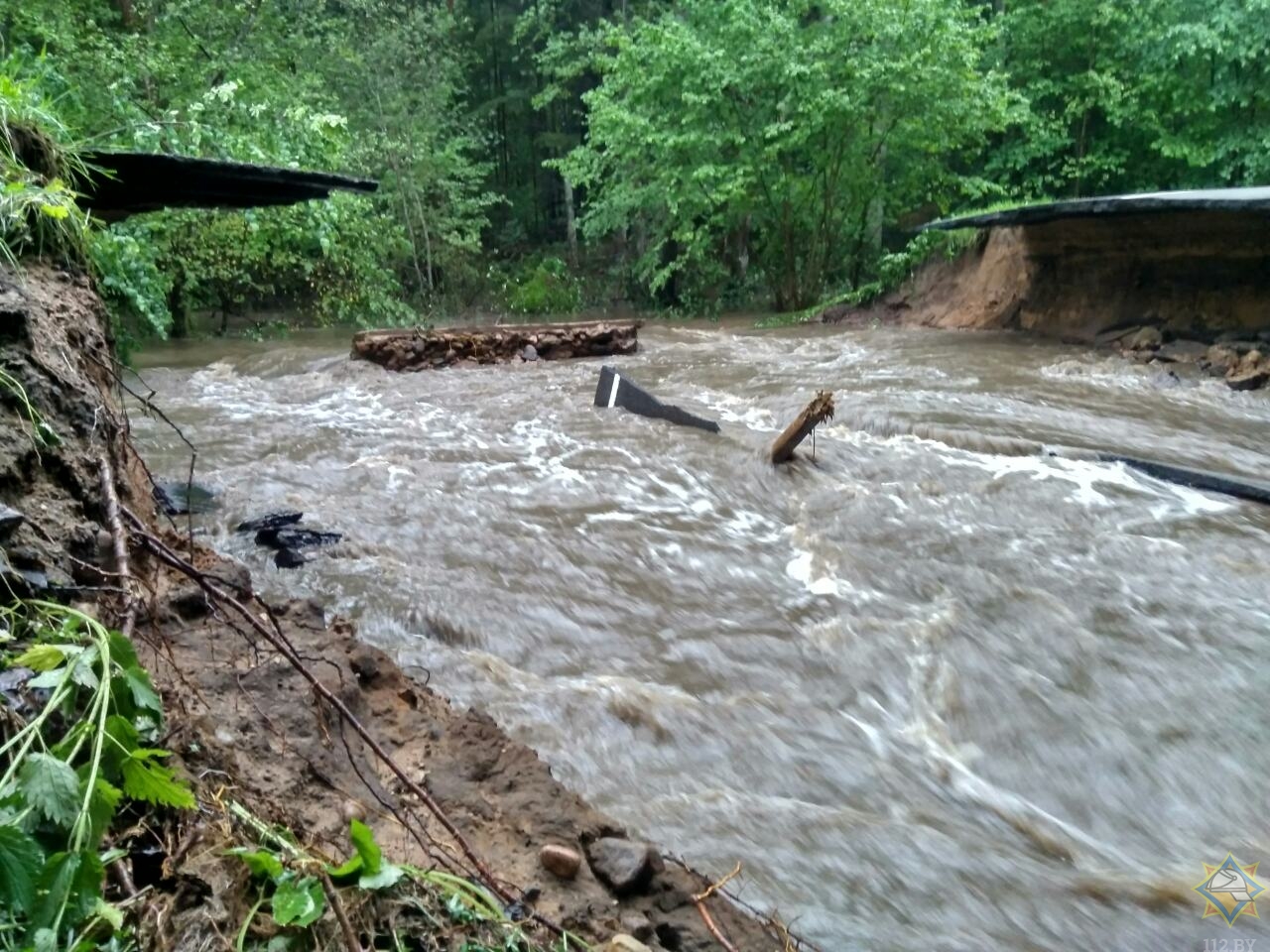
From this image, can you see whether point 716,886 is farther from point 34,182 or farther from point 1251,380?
point 1251,380

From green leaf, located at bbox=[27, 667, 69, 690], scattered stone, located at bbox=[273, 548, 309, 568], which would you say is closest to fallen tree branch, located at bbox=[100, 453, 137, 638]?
green leaf, located at bbox=[27, 667, 69, 690]

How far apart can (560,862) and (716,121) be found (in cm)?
1796

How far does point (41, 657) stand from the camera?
1746 millimetres

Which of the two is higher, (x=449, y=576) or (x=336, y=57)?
(x=336, y=57)

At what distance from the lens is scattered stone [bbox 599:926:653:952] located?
2.11 meters

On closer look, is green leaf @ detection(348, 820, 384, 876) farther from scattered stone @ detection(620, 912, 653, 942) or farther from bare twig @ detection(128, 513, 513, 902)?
scattered stone @ detection(620, 912, 653, 942)

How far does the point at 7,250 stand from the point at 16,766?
268 centimetres

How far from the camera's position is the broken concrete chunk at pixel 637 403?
9.07 m

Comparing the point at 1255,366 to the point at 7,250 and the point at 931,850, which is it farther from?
the point at 7,250

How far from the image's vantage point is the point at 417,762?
3.03m

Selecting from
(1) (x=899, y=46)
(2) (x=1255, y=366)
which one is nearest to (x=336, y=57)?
(1) (x=899, y=46)

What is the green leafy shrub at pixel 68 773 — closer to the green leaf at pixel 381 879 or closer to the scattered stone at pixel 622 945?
the green leaf at pixel 381 879

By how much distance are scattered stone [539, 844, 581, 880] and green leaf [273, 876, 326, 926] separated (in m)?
0.90

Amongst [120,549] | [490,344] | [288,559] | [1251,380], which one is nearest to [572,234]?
[490,344]
